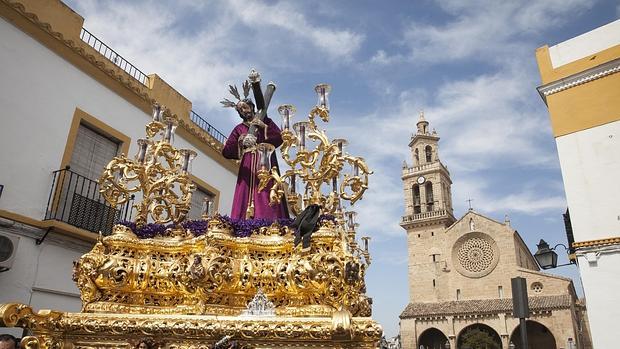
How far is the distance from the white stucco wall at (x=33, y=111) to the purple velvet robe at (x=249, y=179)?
172 inches

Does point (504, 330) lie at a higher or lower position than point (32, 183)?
lower

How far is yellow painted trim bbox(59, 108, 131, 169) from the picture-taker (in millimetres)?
Answer: 8422

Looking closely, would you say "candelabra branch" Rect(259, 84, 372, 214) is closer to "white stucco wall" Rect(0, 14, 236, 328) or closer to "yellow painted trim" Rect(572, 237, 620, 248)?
"white stucco wall" Rect(0, 14, 236, 328)

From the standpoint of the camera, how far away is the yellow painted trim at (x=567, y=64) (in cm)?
1144

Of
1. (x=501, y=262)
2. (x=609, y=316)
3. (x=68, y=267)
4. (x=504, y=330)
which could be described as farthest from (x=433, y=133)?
(x=68, y=267)

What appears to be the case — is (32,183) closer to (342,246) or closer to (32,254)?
(32,254)

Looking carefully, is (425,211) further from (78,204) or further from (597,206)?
(78,204)

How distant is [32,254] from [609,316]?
12177 millimetres

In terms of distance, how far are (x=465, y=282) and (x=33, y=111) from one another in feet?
141

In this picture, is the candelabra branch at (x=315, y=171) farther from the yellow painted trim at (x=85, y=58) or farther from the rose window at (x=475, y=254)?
the rose window at (x=475, y=254)

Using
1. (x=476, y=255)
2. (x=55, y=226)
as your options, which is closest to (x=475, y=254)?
(x=476, y=255)

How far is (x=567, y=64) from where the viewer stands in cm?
1225

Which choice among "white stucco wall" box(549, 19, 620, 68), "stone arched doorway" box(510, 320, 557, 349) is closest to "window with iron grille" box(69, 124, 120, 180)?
"white stucco wall" box(549, 19, 620, 68)

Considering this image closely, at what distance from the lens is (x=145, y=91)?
35.8ft
